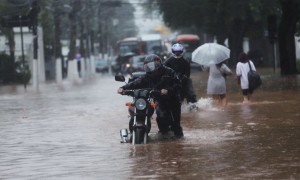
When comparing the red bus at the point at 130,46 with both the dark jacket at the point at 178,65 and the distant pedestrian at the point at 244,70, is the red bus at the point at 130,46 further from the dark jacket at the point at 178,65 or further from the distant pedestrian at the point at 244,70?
the dark jacket at the point at 178,65

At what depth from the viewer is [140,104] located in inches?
570

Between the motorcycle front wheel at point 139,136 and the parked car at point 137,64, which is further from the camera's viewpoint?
the parked car at point 137,64

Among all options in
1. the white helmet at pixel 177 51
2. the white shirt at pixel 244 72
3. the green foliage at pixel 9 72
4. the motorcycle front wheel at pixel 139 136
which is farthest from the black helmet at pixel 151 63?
the green foliage at pixel 9 72

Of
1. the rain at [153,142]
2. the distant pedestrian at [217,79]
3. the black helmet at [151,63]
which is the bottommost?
the rain at [153,142]

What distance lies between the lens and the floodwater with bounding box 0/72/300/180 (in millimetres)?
11562

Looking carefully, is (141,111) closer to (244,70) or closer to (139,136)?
(139,136)

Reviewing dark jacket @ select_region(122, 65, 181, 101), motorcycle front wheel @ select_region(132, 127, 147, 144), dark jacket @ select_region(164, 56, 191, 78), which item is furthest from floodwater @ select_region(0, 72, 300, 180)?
dark jacket @ select_region(164, 56, 191, 78)

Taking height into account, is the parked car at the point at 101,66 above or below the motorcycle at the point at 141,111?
below

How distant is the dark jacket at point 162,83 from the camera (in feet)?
48.5

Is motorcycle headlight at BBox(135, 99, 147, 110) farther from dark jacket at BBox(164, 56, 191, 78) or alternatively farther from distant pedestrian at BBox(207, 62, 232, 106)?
distant pedestrian at BBox(207, 62, 232, 106)

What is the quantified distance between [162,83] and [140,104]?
0.57m

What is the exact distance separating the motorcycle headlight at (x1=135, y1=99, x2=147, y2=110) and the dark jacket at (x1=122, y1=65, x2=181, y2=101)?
41cm

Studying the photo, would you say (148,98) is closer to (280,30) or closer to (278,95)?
(278,95)

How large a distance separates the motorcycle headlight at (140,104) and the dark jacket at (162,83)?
0.41 m
